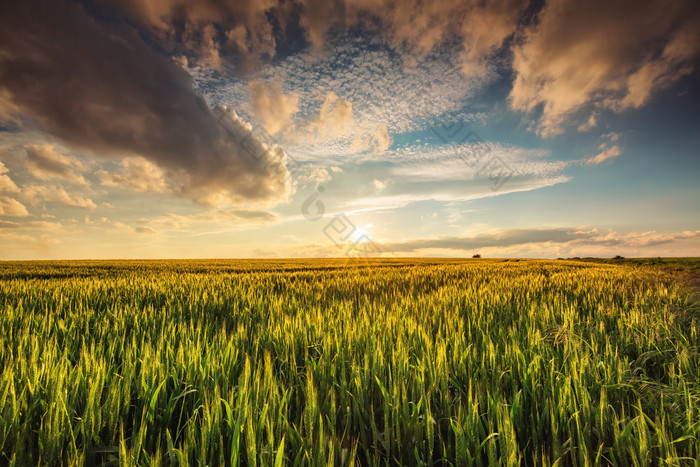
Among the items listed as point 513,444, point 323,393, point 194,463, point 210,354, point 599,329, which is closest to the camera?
point 513,444

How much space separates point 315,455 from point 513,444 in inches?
27.3

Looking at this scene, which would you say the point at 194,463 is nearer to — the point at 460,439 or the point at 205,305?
the point at 460,439

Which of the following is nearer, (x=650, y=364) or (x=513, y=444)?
(x=513, y=444)

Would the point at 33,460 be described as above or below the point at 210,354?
below

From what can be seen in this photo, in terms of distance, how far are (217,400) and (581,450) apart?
141 cm

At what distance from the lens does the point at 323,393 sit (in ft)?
5.50

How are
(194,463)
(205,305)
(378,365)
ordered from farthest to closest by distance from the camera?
(205,305)
(378,365)
(194,463)

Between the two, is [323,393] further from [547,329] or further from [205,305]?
[205,305]

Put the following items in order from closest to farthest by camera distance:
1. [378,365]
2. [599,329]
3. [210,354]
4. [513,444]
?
[513,444]
[378,365]
[210,354]
[599,329]

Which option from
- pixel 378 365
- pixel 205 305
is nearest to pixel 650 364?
pixel 378 365

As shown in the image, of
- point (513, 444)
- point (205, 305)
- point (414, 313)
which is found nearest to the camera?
point (513, 444)

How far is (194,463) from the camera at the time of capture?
1184mm

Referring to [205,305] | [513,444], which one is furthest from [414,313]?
[205,305]

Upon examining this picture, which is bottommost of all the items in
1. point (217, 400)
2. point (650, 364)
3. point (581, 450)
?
point (650, 364)
